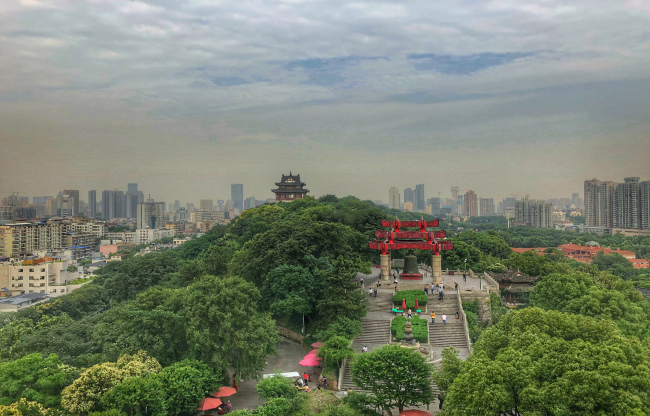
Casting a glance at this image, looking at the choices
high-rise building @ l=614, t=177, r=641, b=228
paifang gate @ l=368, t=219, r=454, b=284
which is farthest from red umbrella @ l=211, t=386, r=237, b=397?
high-rise building @ l=614, t=177, r=641, b=228

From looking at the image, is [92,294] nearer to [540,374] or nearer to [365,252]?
[365,252]

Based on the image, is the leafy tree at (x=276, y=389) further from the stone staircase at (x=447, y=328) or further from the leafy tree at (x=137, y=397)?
the stone staircase at (x=447, y=328)

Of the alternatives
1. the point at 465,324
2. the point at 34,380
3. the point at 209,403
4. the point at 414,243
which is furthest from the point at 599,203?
the point at 34,380

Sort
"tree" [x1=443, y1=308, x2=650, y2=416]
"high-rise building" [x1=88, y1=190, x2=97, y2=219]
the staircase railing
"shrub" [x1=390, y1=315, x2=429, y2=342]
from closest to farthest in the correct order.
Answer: "tree" [x1=443, y1=308, x2=650, y2=416] < the staircase railing < "shrub" [x1=390, y1=315, x2=429, y2=342] < "high-rise building" [x1=88, y1=190, x2=97, y2=219]

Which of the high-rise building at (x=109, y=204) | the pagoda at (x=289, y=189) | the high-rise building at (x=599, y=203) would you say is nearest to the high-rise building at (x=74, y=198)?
the high-rise building at (x=109, y=204)

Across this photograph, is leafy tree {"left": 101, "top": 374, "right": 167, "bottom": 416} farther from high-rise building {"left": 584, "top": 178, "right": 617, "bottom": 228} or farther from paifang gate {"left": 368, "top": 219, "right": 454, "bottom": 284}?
high-rise building {"left": 584, "top": 178, "right": 617, "bottom": 228}

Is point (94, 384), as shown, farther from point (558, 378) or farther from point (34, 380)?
point (558, 378)
